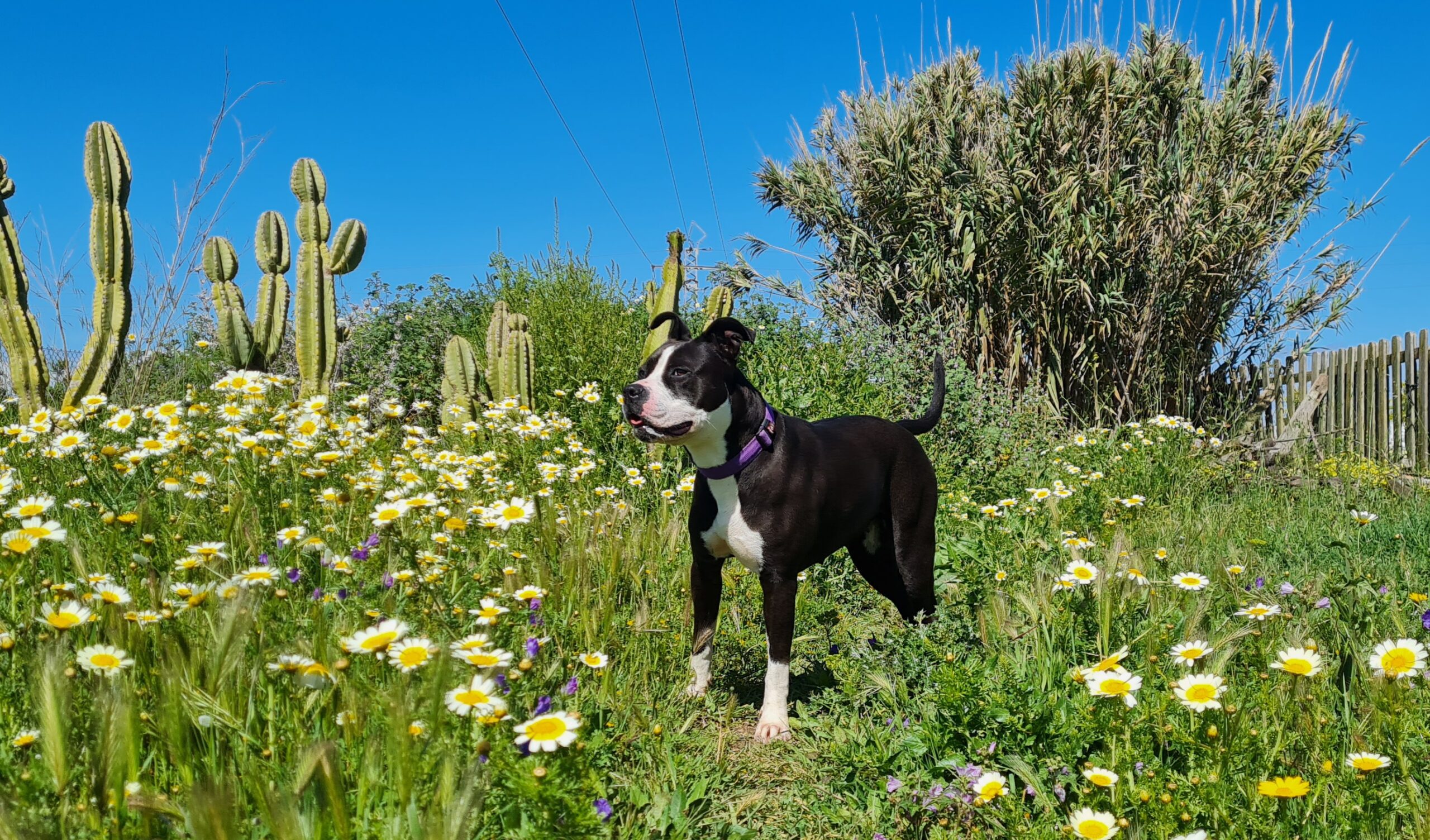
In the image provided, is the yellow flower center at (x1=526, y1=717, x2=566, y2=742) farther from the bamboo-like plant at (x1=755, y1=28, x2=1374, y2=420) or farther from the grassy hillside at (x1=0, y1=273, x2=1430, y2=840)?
the bamboo-like plant at (x1=755, y1=28, x2=1374, y2=420)

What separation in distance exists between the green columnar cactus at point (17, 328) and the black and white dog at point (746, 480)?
625 cm

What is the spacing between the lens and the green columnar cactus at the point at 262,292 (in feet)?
27.8

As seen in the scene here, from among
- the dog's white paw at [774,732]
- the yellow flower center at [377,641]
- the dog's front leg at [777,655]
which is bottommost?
the dog's white paw at [774,732]

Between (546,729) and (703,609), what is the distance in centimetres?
167

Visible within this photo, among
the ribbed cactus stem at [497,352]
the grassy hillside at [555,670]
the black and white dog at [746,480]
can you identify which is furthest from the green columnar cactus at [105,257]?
the black and white dog at [746,480]

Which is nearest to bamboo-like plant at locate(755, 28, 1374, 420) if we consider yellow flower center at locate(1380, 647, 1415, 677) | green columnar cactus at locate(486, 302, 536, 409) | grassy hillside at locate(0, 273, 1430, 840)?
green columnar cactus at locate(486, 302, 536, 409)

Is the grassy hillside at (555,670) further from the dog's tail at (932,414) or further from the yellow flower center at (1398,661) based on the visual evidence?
the dog's tail at (932,414)

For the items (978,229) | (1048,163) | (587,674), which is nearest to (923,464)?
(587,674)

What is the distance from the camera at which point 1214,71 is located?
10188 millimetres

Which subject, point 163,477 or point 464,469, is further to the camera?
point 464,469

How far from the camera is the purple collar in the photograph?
10.1 feet

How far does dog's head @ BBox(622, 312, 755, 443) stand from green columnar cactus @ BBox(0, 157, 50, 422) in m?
6.23

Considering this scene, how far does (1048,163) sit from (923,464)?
7.19 m

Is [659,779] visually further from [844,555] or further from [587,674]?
[844,555]
